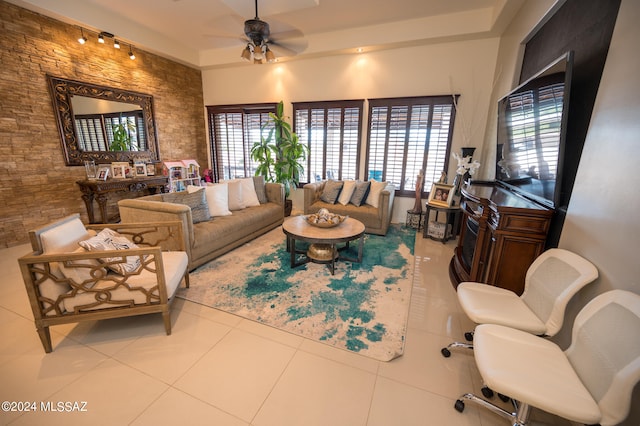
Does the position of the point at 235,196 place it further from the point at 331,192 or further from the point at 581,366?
the point at 581,366

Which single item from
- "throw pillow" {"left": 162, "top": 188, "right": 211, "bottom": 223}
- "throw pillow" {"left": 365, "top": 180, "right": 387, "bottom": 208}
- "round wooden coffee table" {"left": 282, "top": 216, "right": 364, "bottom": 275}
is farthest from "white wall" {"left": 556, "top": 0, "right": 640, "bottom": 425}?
"throw pillow" {"left": 162, "top": 188, "right": 211, "bottom": 223}

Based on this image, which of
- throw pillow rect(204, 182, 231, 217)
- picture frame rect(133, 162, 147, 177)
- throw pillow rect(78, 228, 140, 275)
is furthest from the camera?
picture frame rect(133, 162, 147, 177)

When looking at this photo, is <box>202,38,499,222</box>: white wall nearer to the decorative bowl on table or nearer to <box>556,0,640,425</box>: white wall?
the decorative bowl on table

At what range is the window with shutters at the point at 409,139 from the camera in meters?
4.32

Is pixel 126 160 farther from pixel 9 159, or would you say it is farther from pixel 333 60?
pixel 333 60

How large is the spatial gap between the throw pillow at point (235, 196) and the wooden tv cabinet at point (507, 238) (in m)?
3.15

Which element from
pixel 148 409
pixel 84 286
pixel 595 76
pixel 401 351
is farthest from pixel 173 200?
pixel 595 76

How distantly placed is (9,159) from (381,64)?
570 cm

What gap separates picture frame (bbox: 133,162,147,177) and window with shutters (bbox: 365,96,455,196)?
13.8ft

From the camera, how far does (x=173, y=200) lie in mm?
3039

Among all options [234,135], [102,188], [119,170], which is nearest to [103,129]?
[119,170]

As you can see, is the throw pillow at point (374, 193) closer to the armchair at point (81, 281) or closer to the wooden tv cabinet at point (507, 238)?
the wooden tv cabinet at point (507, 238)

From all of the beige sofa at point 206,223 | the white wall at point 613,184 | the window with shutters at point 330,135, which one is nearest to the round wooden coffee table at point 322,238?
the beige sofa at point 206,223

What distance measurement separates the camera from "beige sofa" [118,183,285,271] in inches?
104
